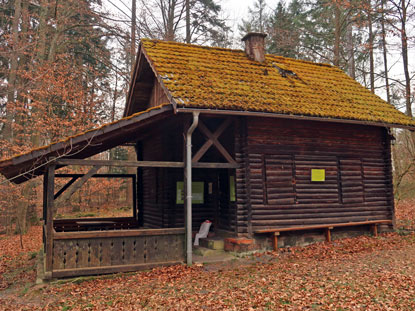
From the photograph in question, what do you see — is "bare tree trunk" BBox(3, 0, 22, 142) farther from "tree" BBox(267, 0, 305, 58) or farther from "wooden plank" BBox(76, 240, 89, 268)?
"tree" BBox(267, 0, 305, 58)

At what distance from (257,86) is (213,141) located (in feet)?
9.29

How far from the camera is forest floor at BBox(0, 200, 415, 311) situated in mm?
6809

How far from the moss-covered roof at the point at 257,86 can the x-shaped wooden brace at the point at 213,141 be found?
2.62 ft

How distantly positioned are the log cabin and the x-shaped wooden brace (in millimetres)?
33

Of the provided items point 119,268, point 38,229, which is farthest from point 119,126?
point 38,229

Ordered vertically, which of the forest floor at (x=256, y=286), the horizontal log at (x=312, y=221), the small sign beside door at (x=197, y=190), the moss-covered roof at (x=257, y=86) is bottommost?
the forest floor at (x=256, y=286)

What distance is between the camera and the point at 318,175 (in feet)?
40.3

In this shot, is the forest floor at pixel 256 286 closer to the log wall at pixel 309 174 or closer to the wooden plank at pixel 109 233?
the wooden plank at pixel 109 233

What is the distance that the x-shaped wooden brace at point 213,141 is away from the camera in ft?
33.5

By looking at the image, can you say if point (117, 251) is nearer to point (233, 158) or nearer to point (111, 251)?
point (111, 251)

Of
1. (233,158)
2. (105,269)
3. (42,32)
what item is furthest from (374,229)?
(42,32)

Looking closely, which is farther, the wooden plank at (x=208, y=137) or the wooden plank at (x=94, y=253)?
the wooden plank at (x=208, y=137)

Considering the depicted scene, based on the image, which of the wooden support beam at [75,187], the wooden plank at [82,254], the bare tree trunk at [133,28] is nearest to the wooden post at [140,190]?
the wooden plank at [82,254]

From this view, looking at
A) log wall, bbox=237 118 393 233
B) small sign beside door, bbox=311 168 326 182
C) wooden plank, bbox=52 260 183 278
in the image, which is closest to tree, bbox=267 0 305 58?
log wall, bbox=237 118 393 233
